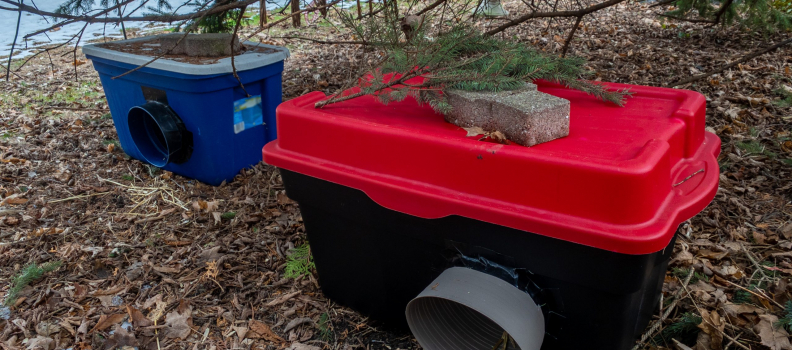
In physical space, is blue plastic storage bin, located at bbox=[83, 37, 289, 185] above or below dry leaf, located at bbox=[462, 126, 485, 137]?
below

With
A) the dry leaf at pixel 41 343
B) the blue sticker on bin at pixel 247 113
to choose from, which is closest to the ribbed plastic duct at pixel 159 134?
the blue sticker on bin at pixel 247 113

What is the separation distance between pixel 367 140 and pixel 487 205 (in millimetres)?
400

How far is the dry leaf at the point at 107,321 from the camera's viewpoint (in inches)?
74.8

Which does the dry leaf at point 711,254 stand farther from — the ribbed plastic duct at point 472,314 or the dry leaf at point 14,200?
the dry leaf at point 14,200

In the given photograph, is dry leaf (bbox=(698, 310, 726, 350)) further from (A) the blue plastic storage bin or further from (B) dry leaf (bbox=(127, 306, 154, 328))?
(A) the blue plastic storage bin

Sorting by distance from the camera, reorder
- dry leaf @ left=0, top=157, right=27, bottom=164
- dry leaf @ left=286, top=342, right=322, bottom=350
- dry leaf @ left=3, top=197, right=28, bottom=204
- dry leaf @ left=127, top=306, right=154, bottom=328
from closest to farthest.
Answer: dry leaf @ left=286, top=342, right=322, bottom=350
dry leaf @ left=127, top=306, right=154, bottom=328
dry leaf @ left=3, top=197, right=28, bottom=204
dry leaf @ left=0, top=157, right=27, bottom=164

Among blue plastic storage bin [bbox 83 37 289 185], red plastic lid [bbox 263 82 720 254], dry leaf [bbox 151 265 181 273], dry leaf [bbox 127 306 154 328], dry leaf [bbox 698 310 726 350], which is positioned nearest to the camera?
red plastic lid [bbox 263 82 720 254]

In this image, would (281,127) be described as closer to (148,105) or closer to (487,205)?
(487,205)

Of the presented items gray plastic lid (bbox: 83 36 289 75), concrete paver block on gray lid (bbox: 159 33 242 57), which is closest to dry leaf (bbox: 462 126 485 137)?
gray plastic lid (bbox: 83 36 289 75)

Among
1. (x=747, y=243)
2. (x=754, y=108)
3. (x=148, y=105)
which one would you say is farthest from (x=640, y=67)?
(x=148, y=105)

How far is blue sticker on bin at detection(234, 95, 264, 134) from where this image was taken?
2.87 m

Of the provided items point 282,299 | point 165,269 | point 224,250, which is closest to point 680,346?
point 282,299

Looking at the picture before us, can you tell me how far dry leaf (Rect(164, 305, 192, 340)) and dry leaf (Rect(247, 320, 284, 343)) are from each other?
0.75 ft

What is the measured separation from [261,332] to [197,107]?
4.50ft
